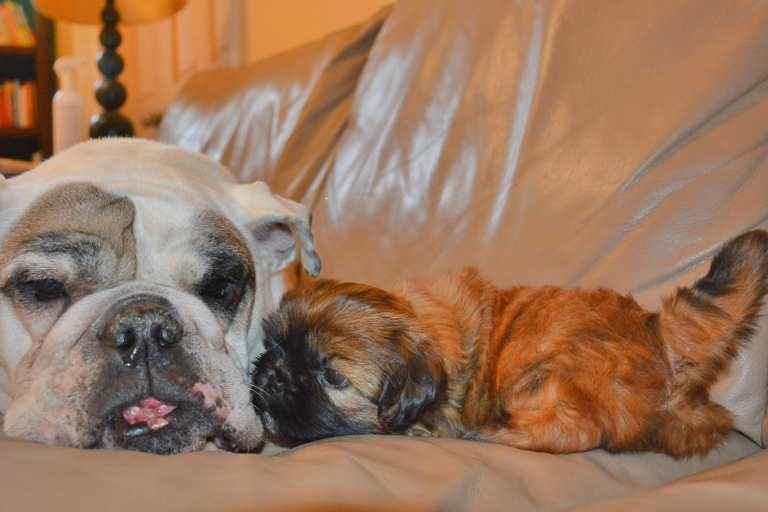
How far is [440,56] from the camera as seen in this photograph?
8.29ft

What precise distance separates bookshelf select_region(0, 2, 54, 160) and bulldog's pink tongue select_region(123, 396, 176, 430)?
27.0ft

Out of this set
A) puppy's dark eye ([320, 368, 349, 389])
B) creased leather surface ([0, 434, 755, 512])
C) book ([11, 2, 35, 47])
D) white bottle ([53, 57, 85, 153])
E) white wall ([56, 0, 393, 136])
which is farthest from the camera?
book ([11, 2, 35, 47])

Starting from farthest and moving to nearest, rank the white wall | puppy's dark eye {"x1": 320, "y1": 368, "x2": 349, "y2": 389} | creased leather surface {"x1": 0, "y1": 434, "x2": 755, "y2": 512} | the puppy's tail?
the white wall
puppy's dark eye {"x1": 320, "y1": 368, "x2": 349, "y2": 389}
the puppy's tail
creased leather surface {"x1": 0, "y1": 434, "x2": 755, "y2": 512}

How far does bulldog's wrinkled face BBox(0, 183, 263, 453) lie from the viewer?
1.43m

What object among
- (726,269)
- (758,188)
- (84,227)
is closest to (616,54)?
(758,188)

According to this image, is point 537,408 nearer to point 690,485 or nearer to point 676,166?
point 690,485

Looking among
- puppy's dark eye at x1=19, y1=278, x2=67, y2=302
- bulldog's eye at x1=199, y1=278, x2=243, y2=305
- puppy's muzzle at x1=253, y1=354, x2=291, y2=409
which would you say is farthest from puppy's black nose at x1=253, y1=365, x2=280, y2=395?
puppy's dark eye at x1=19, y1=278, x2=67, y2=302

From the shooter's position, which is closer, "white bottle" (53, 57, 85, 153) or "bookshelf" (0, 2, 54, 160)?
"white bottle" (53, 57, 85, 153)

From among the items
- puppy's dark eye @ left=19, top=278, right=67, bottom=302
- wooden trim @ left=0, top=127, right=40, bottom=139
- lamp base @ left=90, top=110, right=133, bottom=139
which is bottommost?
wooden trim @ left=0, top=127, right=40, bottom=139

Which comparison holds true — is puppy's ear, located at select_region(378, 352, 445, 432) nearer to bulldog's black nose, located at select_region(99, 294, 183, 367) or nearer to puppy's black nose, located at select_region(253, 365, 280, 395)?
puppy's black nose, located at select_region(253, 365, 280, 395)

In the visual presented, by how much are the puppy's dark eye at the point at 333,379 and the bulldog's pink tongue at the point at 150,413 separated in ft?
1.34

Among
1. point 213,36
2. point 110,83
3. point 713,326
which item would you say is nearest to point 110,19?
point 110,83

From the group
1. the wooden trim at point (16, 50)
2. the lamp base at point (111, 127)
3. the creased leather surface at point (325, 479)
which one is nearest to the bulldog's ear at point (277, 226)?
the creased leather surface at point (325, 479)

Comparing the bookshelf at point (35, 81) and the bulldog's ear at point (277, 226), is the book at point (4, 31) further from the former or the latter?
the bulldog's ear at point (277, 226)
